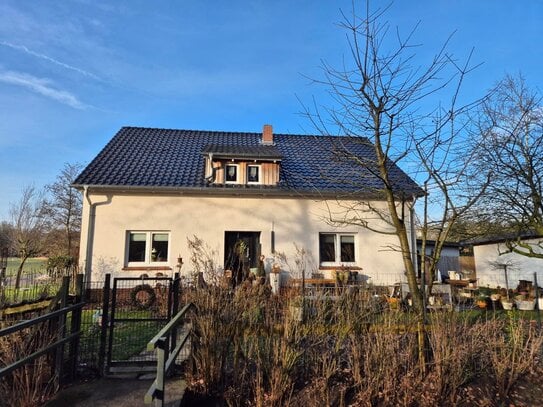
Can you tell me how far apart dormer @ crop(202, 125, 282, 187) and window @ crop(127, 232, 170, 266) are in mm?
2856

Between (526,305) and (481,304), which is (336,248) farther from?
(526,305)

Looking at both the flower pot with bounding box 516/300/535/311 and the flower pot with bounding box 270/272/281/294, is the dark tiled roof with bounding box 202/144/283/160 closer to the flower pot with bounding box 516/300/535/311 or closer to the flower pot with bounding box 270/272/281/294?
the flower pot with bounding box 270/272/281/294

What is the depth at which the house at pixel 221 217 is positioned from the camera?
1248cm

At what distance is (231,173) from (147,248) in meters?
4.32

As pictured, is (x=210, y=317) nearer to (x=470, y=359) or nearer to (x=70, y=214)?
(x=470, y=359)

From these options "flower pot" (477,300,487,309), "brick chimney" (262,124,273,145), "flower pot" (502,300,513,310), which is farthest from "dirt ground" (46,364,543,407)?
"brick chimney" (262,124,273,145)

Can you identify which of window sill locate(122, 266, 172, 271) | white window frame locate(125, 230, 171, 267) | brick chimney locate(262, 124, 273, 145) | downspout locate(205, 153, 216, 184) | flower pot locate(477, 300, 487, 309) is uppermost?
brick chimney locate(262, 124, 273, 145)

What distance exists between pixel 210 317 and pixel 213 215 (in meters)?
8.76

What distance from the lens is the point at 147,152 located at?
1579cm

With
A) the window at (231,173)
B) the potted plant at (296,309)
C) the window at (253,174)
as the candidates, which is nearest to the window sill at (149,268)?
the window at (231,173)

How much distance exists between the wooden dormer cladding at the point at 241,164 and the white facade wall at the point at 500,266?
11.8 metres

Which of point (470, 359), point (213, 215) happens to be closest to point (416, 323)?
point (470, 359)

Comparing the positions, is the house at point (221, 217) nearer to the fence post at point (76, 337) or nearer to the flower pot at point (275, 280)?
the flower pot at point (275, 280)

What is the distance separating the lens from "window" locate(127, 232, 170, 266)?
12.7 metres
